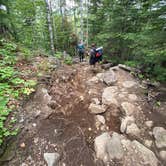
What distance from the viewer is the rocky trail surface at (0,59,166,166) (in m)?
3.31

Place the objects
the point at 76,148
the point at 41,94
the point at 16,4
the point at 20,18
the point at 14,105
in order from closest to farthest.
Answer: the point at 76,148 → the point at 14,105 → the point at 41,94 → the point at 16,4 → the point at 20,18

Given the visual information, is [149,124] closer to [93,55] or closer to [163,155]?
[163,155]

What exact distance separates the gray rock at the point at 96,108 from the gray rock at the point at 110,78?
1781 mm

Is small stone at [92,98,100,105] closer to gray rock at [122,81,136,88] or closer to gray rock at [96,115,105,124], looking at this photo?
gray rock at [96,115,105,124]

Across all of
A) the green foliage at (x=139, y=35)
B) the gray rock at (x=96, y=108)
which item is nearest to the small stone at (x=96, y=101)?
the gray rock at (x=96, y=108)

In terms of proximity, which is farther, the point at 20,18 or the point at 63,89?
the point at 20,18

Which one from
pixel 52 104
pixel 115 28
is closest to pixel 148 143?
pixel 52 104

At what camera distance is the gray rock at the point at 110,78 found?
21.1 ft

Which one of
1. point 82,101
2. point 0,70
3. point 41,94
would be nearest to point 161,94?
point 82,101

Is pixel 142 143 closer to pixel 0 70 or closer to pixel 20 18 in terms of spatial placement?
pixel 0 70

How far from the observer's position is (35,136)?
3635 millimetres

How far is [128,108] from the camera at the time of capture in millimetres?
4828

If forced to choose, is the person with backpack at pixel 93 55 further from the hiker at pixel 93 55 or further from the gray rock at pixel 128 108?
the gray rock at pixel 128 108

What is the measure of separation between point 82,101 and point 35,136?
7.24 ft
